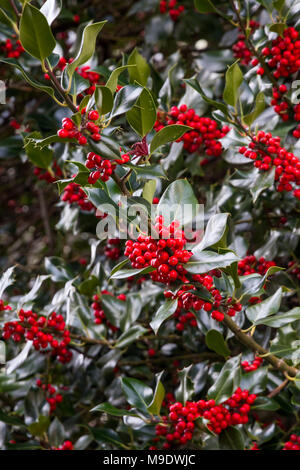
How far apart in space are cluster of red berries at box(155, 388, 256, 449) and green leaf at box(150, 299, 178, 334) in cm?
33

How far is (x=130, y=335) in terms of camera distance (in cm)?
152

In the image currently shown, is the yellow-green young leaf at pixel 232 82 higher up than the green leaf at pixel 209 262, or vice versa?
the yellow-green young leaf at pixel 232 82

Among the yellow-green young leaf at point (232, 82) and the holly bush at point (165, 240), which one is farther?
the yellow-green young leaf at point (232, 82)

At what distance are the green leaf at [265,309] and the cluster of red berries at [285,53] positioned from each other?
0.62 meters

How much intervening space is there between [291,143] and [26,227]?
167 cm

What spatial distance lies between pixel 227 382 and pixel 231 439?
15 cm

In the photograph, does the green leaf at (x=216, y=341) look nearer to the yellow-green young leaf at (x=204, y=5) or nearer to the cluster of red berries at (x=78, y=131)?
the cluster of red berries at (x=78, y=131)

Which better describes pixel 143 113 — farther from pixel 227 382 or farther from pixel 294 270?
pixel 294 270

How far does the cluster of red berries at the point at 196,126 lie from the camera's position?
150 centimetres

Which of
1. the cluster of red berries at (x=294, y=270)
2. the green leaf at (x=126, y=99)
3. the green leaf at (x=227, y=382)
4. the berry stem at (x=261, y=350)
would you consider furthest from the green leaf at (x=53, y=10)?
the cluster of red berries at (x=294, y=270)

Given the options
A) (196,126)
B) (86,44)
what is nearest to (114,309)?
(196,126)

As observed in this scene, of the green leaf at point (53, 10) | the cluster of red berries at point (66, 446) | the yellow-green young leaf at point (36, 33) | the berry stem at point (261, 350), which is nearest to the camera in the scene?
the yellow-green young leaf at point (36, 33)

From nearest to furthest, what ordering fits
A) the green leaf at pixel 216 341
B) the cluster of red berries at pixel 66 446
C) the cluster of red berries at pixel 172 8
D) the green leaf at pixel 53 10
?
the green leaf at pixel 53 10 → the green leaf at pixel 216 341 → the cluster of red berries at pixel 66 446 → the cluster of red berries at pixel 172 8
